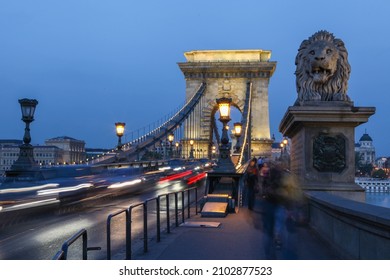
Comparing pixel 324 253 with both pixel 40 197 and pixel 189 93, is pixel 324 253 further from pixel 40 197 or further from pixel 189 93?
pixel 189 93

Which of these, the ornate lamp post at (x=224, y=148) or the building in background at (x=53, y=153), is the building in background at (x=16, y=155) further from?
the ornate lamp post at (x=224, y=148)

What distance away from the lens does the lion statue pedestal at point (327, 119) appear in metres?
9.58

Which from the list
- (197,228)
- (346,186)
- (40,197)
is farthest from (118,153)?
(346,186)

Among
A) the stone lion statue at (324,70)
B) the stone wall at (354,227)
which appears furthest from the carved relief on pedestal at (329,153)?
the stone wall at (354,227)

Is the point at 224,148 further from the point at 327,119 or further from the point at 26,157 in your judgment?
the point at 327,119

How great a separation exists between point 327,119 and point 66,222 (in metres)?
6.74

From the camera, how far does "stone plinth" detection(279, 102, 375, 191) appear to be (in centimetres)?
959

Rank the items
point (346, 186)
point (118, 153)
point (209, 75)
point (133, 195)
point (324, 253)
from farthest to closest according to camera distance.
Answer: point (209, 75) → point (118, 153) → point (133, 195) → point (346, 186) → point (324, 253)

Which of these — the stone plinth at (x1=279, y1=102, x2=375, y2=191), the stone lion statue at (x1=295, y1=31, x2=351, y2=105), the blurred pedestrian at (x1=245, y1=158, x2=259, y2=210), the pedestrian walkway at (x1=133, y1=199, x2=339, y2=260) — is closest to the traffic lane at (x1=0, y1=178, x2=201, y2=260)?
the pedestrian walkway at (x1=133, y1=199, x2=339, y2=260)

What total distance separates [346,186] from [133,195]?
1253cm

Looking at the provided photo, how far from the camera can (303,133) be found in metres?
9.83

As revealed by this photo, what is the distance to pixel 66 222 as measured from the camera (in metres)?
12.5

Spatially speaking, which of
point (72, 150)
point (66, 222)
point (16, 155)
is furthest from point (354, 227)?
point (72, 150)

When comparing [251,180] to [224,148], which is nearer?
[251,180]
